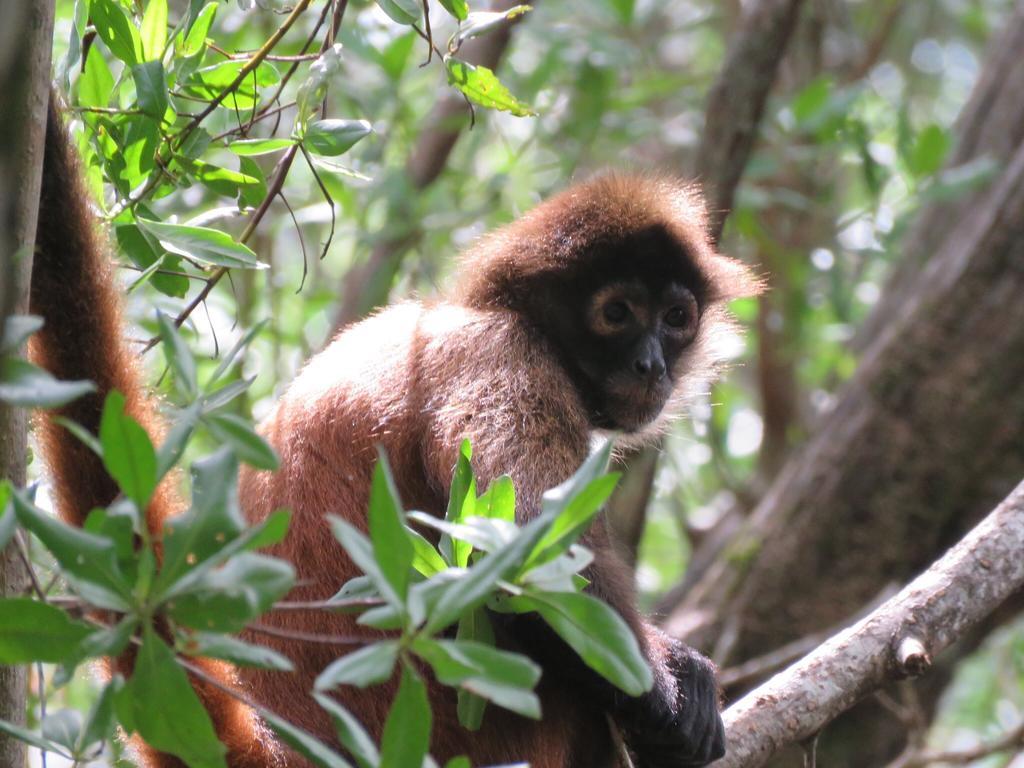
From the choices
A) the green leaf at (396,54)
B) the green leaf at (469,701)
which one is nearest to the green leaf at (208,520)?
the green leaf at (469,701)

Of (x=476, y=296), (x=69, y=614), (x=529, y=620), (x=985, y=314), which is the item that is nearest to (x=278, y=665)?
(x=69, y=614)

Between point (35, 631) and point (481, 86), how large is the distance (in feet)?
6.84

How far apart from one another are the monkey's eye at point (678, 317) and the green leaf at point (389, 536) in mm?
3475

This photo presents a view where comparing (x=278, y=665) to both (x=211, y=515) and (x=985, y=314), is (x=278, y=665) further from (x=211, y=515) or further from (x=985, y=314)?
(x=985, y=314)

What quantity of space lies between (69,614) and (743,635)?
5.62m

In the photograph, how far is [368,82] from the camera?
27.9 feet

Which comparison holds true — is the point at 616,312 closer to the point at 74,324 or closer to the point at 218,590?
the point at 74,324

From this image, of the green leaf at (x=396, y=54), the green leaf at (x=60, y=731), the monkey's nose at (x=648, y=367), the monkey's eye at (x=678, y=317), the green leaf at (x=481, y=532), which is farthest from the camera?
the green leaf at (x=396, y=54)

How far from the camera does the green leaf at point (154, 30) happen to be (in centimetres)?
347

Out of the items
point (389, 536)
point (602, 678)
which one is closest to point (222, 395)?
point (389, 536)

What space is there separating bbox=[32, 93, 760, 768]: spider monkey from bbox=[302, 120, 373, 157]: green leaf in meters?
0.65

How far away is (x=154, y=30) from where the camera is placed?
3.47 m

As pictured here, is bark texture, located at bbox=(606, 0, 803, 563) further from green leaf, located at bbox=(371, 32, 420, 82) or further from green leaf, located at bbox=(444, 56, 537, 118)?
green leaf, located at bbox=(444, 56, 537, 118)

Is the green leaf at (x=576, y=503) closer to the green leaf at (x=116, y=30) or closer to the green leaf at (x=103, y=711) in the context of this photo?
the green leaf at (x=103, y=711)
